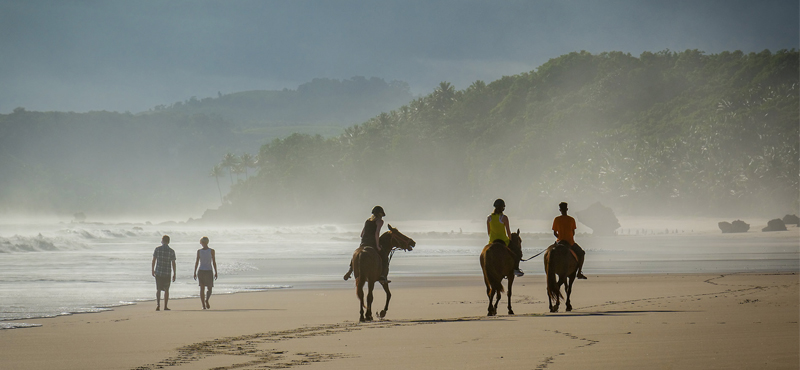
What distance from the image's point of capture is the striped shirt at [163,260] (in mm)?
14945

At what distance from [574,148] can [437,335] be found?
80171 mm

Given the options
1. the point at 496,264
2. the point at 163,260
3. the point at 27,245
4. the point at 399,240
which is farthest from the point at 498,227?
the point at 27,245

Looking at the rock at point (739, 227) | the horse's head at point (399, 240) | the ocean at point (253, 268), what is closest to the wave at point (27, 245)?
the ocean at point (253, 268)

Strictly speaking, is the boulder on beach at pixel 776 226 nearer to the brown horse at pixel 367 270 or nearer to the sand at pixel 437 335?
the sand at pixel 437 335

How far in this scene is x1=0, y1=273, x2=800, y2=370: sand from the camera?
7.79 meters

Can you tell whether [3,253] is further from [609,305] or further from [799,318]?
[799,318]

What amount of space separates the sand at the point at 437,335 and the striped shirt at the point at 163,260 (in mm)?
823

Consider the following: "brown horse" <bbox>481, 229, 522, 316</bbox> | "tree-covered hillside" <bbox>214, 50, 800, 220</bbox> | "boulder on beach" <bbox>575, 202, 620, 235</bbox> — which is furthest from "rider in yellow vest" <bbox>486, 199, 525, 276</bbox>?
"tree-covered hillside" <bbox>214, 50, 800, 220</bbox>

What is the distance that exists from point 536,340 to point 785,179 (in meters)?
66.7

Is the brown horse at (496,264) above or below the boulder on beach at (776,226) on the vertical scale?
below

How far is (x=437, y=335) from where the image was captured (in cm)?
991

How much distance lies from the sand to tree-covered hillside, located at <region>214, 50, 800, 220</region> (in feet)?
188

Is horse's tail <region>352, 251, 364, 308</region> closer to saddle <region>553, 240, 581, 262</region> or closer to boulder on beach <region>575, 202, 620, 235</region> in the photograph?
saddle <region>553, 240, 581, 262</region>

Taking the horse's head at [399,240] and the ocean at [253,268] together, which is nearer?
the horse's head at [399,240]
